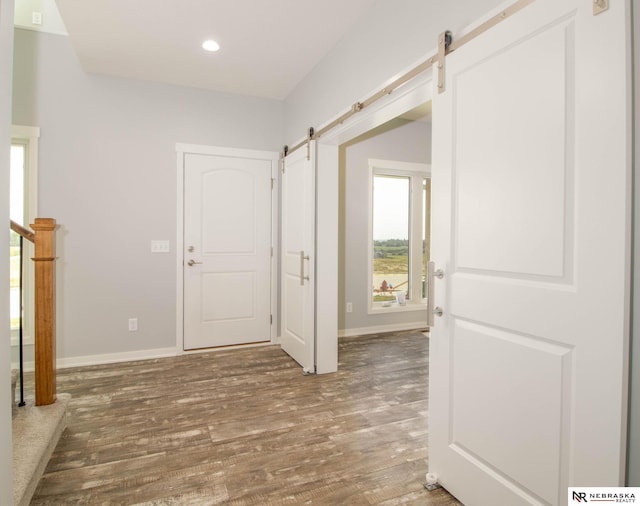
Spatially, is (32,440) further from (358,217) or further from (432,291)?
(358,217)

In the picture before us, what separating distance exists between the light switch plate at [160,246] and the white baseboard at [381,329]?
2.19 metres

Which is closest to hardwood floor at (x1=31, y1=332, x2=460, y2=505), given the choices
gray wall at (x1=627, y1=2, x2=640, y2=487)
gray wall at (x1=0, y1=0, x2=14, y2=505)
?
gray wall at (x1=0, y1=0, x2=14, y2=505)

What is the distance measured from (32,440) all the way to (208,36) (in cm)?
282

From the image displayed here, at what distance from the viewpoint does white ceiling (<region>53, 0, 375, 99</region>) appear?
8.45 ft

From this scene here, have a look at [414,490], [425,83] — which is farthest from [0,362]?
[425,83]

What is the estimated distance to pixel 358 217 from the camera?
4805 millimetres

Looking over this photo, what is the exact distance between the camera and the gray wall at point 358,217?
15.5 ft

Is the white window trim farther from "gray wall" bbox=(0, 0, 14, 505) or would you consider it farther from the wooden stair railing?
"gray wall" bbox=(0, 0, 14, 505)

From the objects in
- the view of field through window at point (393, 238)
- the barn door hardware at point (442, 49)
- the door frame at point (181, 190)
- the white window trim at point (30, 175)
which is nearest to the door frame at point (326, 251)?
the door frame at point (181, 190)

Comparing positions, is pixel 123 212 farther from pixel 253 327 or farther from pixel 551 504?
pixel 551 504

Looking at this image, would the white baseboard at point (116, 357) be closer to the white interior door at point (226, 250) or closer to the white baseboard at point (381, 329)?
the white interior door at point (226, 250)

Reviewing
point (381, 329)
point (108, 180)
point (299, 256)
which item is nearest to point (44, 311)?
point (108, 180)

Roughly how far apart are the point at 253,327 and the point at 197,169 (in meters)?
1.77

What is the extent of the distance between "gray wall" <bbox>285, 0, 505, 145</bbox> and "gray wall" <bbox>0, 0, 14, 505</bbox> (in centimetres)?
170
